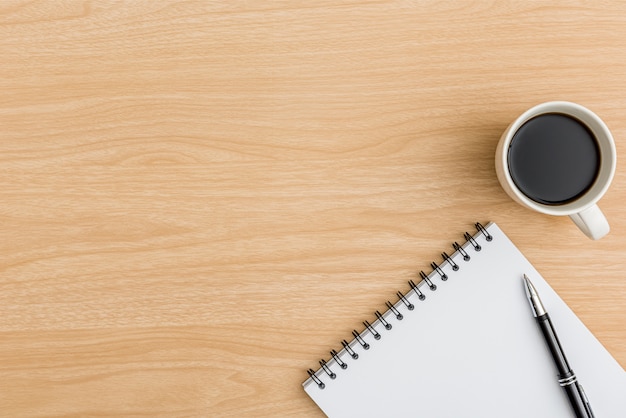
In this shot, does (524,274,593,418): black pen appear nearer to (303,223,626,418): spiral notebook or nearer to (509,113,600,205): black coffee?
(303,223,626,418): spiral notebook

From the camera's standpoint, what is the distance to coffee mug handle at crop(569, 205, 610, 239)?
671 millimetres

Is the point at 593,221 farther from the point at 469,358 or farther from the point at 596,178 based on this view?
the point at 469,358

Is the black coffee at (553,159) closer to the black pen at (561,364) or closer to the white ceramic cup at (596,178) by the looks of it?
the white ceramic cup at (596,178)

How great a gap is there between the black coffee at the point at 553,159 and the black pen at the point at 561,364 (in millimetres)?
119

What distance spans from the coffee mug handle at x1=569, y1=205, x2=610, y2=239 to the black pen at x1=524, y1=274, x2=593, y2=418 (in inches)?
3.8

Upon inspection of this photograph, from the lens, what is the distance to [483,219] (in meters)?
0.74

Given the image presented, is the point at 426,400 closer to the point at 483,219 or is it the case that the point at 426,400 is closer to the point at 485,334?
the point at 485,334

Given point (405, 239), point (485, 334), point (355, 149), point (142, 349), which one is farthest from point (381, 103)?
point (142, 349)

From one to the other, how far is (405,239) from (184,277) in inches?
11.0

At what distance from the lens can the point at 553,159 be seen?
69 cm

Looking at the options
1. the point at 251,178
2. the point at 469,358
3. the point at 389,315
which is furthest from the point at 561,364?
the point at 251,178

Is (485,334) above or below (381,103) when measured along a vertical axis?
below

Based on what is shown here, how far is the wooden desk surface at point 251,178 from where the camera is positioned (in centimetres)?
73

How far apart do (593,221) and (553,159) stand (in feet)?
0.27
